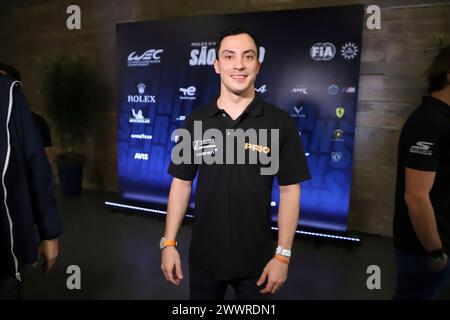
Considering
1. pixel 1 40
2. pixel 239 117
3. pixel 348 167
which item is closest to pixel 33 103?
pixel 1 40

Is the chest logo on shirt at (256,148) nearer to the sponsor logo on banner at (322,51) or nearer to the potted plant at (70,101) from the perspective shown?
the sponsor logo on banner at (322,51)

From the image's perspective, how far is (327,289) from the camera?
254 centimetres

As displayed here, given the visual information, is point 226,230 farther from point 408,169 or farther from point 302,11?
point 302,11

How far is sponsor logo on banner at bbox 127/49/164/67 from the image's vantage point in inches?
154

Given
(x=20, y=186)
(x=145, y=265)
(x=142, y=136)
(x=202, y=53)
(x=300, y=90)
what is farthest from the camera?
(x=142, y=136)

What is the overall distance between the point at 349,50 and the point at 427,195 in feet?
7.21

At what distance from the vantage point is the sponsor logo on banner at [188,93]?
3783 millimetres

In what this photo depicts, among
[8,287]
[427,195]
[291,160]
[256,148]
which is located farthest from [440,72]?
[8,287]

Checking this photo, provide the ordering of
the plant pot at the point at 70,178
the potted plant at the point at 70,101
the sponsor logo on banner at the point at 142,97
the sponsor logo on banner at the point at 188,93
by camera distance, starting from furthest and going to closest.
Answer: the plant pot at the point at 70,178 → the potted plant at the point at 70,101 → the sponsor logo on banner at the point at 142,97 → the sponsor logo on banner at the point at 188,93

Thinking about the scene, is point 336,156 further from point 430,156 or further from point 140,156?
point 140,156

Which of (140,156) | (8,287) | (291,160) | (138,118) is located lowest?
(8,287)

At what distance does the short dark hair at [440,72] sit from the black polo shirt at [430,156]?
0.21ft

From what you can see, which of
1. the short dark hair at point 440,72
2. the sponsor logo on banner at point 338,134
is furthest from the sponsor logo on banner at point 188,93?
the short dark hair at point 440,72

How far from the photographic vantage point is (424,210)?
128 centimetres
